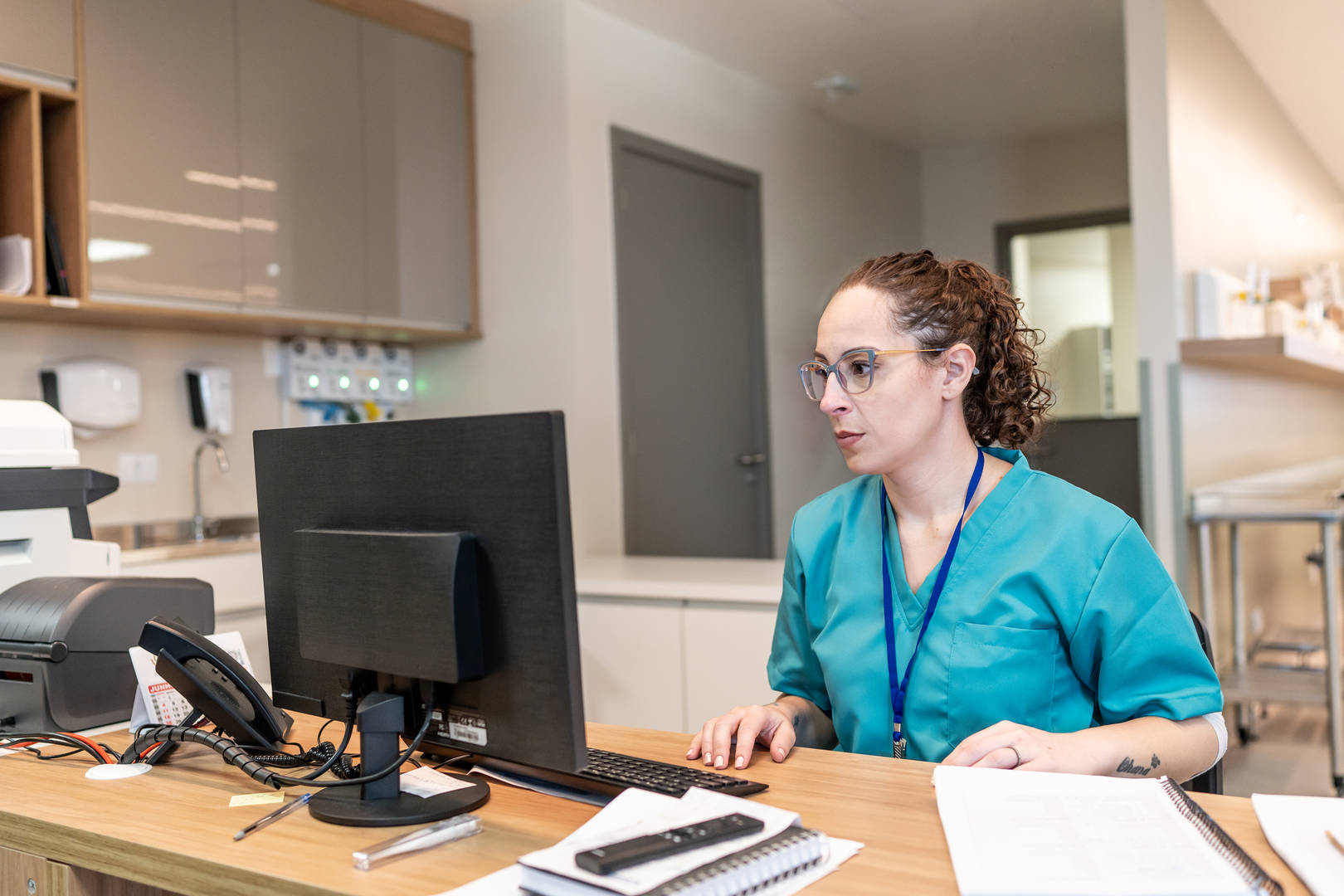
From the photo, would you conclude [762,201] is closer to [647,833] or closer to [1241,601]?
[1241,601]

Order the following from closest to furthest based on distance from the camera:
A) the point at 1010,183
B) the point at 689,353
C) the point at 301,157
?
the point at 301,157 < the point at 689,353 < the point at 1010,183

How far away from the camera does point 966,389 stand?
4.95ft

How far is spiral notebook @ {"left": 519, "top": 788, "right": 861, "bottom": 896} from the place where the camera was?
0.86 meters

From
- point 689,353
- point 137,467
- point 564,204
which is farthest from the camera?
point 689,353

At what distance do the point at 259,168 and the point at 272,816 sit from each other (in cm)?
259

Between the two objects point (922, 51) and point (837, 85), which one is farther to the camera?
point (837, 85)

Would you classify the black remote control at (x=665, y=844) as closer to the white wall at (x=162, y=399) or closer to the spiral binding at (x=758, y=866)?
the spiral binding at (x=758, y=866)

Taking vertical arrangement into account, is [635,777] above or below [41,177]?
below

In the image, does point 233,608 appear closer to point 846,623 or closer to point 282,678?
point 282,678

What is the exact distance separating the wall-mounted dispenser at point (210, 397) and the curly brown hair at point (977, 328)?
2.51m

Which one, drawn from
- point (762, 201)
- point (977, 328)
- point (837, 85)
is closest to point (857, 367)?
point (977, 328)

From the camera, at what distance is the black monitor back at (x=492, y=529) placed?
3.22ft

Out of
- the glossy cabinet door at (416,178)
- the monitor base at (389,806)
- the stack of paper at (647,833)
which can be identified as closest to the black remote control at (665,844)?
→ the stack of paper at (647,833)

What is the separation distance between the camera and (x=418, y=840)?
1027 millimetres
